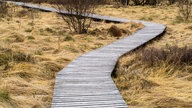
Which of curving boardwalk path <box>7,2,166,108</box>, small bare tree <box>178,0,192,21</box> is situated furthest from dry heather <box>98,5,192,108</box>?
small bare tree <box>178,0,192,21</box>

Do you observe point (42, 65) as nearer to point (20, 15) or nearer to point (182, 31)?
point (182, 31)

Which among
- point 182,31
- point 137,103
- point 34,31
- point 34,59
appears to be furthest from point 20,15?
point 137,103

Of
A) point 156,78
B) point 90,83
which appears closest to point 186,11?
point 156,78

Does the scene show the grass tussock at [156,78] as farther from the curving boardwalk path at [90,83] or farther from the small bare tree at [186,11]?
the small bare tree at [186,11]

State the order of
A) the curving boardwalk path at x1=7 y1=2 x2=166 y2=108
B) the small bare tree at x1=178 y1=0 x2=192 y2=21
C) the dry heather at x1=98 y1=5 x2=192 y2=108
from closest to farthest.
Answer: the curving boardwalk path at x1=7 y1=2 x2=166 y2=108 < the dry heather at x1=98 y1=5 x2=192 y2=108 < the small bare tree at x1=178 y1=0 x2=192 y2=21

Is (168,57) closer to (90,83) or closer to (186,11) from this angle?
(90,83)

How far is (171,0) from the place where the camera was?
3052 centimetres

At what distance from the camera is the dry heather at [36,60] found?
5641mm

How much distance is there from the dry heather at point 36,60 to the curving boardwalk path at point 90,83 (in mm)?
274

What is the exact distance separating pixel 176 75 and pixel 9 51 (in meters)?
3.70

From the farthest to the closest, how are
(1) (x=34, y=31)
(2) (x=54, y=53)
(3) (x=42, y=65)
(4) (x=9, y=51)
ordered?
(1) (x=34, y=31)
(2) (x=54, y=53)
(4) (x=9, y=51)
(3) (x=42, y=65)

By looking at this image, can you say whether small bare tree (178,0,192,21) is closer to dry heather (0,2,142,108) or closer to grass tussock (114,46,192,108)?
dry heather (0,2,142,108)

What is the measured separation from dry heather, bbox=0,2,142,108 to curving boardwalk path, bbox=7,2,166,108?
0.27 metres

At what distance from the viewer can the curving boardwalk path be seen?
511 cm
